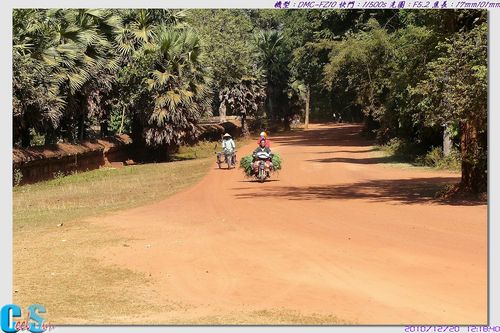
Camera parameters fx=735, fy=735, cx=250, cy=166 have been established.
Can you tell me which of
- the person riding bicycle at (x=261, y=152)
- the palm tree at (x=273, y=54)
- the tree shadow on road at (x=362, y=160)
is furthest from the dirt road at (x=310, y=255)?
the palm tree at (x=273, y=54)

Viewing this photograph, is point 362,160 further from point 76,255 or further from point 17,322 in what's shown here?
point 17,322

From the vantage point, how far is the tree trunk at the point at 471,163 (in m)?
19.3

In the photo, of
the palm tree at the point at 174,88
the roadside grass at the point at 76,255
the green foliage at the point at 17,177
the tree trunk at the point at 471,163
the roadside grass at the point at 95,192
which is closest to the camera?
the roadside grass at the point at 76,255

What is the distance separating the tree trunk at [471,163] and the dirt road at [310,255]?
124 centimetres

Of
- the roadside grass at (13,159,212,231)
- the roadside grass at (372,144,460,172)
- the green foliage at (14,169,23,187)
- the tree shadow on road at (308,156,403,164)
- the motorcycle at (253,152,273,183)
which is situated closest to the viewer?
the roadside grass at (13,159,212,231)

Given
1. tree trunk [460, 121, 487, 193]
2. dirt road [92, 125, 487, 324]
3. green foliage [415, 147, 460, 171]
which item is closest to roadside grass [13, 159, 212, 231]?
dirt road [92, 125, 487, 324]

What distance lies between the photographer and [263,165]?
2566 centimetres

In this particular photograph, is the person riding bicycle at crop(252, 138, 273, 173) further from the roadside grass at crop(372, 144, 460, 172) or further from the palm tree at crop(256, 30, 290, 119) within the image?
the palm tree at crop(256, 30, 290, 119)

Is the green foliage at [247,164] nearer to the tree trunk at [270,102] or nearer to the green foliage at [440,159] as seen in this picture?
the green foliage at [440,159]

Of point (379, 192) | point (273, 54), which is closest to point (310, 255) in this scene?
point (379, 192)

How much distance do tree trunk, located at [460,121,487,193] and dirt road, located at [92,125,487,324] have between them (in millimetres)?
1237

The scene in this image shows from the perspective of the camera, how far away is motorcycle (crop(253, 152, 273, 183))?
83.9ft

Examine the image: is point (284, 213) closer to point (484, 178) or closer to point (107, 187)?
point (484, 178)

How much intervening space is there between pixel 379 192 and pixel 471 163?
335 cm
